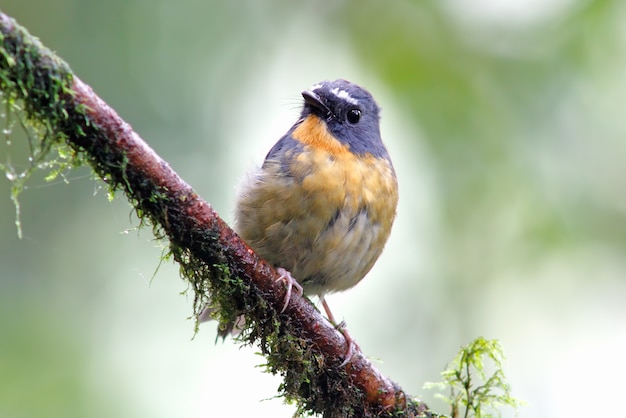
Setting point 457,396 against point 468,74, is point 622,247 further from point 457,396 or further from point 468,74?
point 457,396

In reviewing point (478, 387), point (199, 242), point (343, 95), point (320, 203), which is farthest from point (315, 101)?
point (478, 387)

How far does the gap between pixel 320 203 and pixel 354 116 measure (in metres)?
0.87

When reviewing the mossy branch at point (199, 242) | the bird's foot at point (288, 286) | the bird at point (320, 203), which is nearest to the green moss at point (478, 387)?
the mossy branch at point (199, 242)

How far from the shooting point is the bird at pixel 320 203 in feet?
12.8

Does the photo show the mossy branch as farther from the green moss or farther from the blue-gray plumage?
the blue-gray plumage

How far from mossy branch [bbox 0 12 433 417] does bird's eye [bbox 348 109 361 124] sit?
1.60 meters

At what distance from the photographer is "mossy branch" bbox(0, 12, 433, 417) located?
2.42 metres

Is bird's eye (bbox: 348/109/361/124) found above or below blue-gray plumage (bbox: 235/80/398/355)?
above

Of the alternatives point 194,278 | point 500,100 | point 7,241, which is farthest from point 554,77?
point 7,241

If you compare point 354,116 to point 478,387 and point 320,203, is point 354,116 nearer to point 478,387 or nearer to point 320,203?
point 320,203

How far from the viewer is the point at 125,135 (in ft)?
8.42

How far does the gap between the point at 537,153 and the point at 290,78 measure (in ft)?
6.50

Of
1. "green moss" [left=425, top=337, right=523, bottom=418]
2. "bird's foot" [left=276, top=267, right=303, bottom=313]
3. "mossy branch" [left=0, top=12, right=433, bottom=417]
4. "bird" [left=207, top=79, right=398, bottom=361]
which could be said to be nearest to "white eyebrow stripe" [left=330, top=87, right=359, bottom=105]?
"bird" [left=207, top=79, right=398, bottom=361]

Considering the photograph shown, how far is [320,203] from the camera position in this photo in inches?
153
